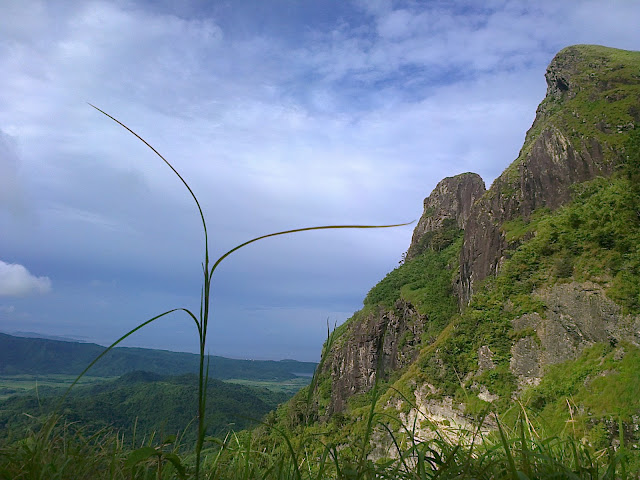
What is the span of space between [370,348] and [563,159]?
3248 centimetres

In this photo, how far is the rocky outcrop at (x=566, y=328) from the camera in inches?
720

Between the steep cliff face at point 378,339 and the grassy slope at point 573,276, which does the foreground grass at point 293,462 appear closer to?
the grassy slope at point 573,276

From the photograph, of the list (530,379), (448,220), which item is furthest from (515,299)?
(448,220)

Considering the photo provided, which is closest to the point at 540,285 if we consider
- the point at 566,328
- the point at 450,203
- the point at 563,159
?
the point at 566,328

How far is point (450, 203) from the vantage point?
79062mm

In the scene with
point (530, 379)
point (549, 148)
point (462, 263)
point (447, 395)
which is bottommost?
point (447, 395)

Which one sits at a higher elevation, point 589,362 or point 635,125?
point 635,125

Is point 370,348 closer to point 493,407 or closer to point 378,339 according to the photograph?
point 378,339

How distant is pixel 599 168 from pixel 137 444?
125 feet

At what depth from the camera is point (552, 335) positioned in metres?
21.0

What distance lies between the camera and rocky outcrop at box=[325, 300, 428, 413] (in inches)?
1955

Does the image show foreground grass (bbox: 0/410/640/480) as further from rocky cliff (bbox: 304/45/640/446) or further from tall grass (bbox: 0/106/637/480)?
rocky cliff (bbox: 304/45/640/446)

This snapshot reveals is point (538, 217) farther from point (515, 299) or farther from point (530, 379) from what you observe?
point (530, 379)

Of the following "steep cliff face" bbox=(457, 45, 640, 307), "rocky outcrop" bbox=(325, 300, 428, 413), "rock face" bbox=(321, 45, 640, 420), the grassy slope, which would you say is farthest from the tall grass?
"rocky outcrop" bbox=(325, 300, 428, 413)
